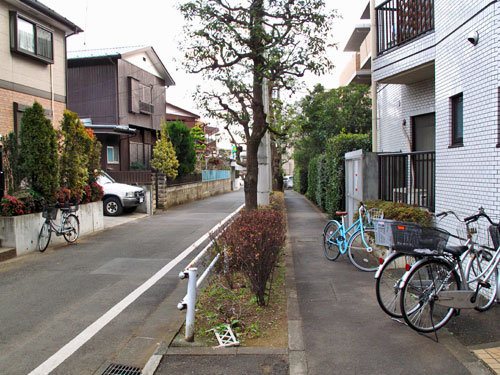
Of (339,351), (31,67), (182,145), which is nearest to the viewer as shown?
(339,351)

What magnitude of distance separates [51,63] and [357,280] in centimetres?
1375

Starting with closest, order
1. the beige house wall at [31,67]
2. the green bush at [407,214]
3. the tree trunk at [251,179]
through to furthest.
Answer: the green bush at [407,214] → the tree trunk at [251,179] → the beige house wall at [31,67]

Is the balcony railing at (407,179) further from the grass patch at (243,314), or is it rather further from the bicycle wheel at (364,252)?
the grass patch at (243,314)

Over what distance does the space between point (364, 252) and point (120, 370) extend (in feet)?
18.9

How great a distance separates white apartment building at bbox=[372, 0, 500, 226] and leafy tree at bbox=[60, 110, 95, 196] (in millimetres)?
8275

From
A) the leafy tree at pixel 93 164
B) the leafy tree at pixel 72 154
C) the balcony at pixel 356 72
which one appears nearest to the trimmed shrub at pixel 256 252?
the leafy tree at pixel 72 154

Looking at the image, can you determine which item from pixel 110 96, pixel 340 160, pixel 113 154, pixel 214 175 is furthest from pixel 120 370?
pixel 214 175

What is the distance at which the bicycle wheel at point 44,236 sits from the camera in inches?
398

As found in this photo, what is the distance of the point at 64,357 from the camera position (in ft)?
14.5

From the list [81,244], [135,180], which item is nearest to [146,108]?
[135,180]

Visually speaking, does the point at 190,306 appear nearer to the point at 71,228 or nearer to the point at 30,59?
the point at 71,228

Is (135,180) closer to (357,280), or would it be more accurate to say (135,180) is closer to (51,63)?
(51,63)

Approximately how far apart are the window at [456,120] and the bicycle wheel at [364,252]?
210cm

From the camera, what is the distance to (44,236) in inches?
402
